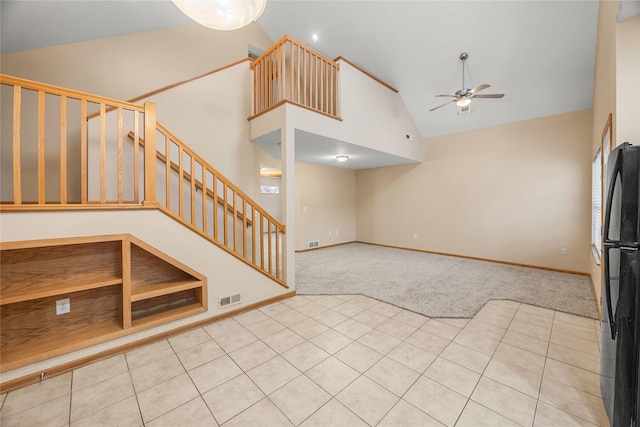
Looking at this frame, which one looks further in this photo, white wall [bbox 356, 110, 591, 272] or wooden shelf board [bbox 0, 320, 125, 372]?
white wall [bbox 356, 110, 591, 272]

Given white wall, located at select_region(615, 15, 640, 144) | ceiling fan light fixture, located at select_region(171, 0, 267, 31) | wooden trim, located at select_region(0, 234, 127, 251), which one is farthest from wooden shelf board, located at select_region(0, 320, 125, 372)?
white wall, located at select_region(615, 15, 640, 144)

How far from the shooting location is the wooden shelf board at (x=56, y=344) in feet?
5.50

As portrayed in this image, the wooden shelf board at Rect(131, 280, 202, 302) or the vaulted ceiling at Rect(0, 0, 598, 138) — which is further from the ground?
the vaulted ceiling at Rect(0, 0, 598, 138)

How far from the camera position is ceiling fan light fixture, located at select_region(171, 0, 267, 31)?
152 cm

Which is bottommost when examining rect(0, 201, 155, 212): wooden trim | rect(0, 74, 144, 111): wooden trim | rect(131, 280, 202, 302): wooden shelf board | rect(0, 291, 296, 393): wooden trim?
rect(0, 291, 296, 393): wooden trim

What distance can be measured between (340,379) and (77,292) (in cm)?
231

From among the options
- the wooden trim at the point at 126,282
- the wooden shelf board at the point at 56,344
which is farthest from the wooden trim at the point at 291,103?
the wooden shelf board at the point at 56,344

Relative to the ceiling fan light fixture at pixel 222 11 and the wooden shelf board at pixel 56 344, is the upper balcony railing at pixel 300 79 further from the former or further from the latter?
the wooden shelf board at pixel 56 344

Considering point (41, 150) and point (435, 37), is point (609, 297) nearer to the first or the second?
point (41, 150)

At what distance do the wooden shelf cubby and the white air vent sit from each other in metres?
0.17

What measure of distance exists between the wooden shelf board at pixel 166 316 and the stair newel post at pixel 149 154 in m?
1.06

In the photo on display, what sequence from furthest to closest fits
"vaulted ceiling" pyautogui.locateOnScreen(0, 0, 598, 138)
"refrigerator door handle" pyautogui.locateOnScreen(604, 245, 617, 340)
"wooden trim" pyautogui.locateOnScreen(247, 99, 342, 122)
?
"wooden trim" pyautogui.locateOnScreen(247, 99, 342, 122), "vaulted ceiling" pyautogui.locateOnScreen(0, 0, 598, 138), "refrigerator door handle" pyautogui.locateOnScreen(604, 245, 617, 340)

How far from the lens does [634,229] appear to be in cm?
124

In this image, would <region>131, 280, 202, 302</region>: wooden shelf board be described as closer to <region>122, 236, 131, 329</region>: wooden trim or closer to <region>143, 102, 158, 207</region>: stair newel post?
<region>122, 236, 131, 329</region>: wooden trim
